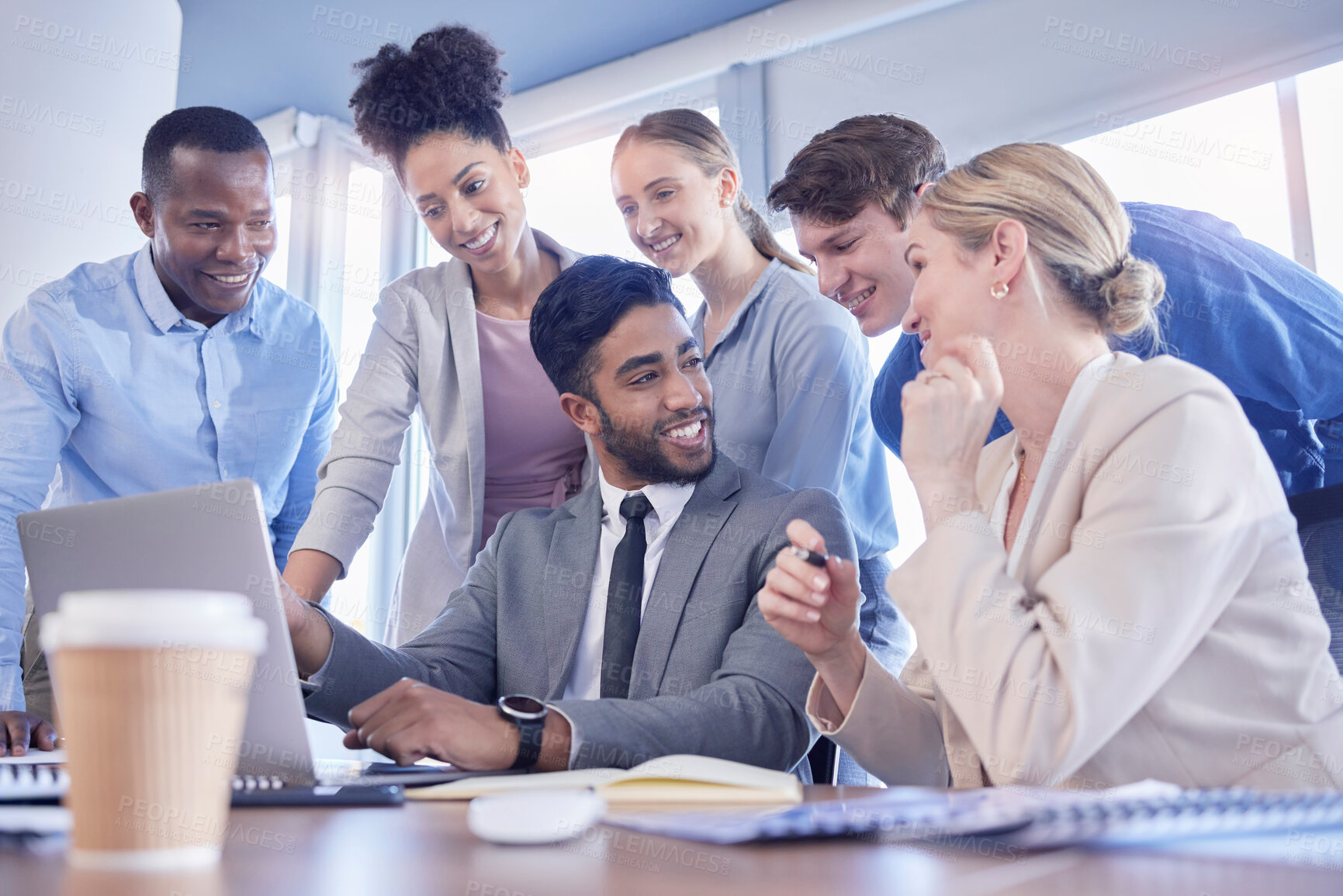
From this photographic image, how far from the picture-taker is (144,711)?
0.53 m

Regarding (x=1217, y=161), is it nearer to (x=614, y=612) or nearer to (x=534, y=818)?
(x=614, y=612)

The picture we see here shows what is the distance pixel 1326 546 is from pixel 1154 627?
382 millimetres

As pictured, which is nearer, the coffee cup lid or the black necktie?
the coffee cup lid

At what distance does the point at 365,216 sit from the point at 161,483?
3.06m

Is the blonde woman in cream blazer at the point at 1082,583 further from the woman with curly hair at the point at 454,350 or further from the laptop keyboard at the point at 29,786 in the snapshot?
the woman with curly hair at the point at 454,350

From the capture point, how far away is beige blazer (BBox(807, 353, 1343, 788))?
3.40ft

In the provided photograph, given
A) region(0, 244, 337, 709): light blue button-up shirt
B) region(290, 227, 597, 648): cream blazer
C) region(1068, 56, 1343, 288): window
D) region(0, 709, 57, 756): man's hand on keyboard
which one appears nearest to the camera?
region(0, 709, 57, 756): man's hand on keyboard

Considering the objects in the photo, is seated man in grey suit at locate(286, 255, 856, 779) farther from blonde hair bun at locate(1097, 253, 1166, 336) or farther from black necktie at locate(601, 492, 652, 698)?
blonde hair bun at locate(1097, 253, 1166, 336)

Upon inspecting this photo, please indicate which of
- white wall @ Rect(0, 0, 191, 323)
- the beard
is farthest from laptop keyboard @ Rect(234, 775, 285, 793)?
white wall @ Rect(0, 0, 191, 323)

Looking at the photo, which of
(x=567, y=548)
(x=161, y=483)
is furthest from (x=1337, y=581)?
(x=161, y=483)

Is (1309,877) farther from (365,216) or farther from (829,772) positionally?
(365,216)

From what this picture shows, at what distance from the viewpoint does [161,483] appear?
2553 millimetres

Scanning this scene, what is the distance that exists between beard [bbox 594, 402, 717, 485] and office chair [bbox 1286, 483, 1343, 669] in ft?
2.94

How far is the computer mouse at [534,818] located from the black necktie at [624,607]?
971 millimetres
